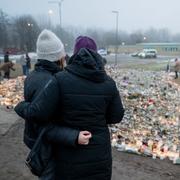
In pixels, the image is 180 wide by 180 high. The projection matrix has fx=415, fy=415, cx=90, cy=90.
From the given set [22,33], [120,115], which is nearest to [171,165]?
[120,115]

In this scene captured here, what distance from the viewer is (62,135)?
289cm

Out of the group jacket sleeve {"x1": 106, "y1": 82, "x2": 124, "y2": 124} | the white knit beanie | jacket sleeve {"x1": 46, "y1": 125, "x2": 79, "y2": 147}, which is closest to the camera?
jacket sleeve {"x1": 46, "y1": 125, "x2": 79, "y2": 147}

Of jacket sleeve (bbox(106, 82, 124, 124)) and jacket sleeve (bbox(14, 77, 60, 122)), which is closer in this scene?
jacket sleeve (bbox(14, 77, 60, 122))

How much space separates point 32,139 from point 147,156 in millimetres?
4518

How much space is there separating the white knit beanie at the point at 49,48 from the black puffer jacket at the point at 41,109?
6cm

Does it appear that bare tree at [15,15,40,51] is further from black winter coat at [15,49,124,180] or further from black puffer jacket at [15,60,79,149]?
black winter coat at [15,49,124,180]

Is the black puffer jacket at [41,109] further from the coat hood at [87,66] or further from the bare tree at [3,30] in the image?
the bare tree at [3,30]

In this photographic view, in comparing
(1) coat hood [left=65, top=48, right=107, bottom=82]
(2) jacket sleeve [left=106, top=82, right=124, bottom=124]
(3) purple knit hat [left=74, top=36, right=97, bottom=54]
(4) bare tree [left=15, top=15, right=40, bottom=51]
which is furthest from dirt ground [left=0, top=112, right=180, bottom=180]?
(4) bare tree [left=15, top=15, right=40, bottom=51]

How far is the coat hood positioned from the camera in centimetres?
291

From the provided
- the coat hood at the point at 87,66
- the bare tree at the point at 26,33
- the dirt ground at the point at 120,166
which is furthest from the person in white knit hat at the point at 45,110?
the bare tree at the point at 26,33

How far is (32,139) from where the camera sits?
322 cm

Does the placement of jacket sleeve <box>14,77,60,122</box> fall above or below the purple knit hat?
below

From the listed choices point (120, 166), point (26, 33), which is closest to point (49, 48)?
point (120, 166)

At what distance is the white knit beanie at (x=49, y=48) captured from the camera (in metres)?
3.43
